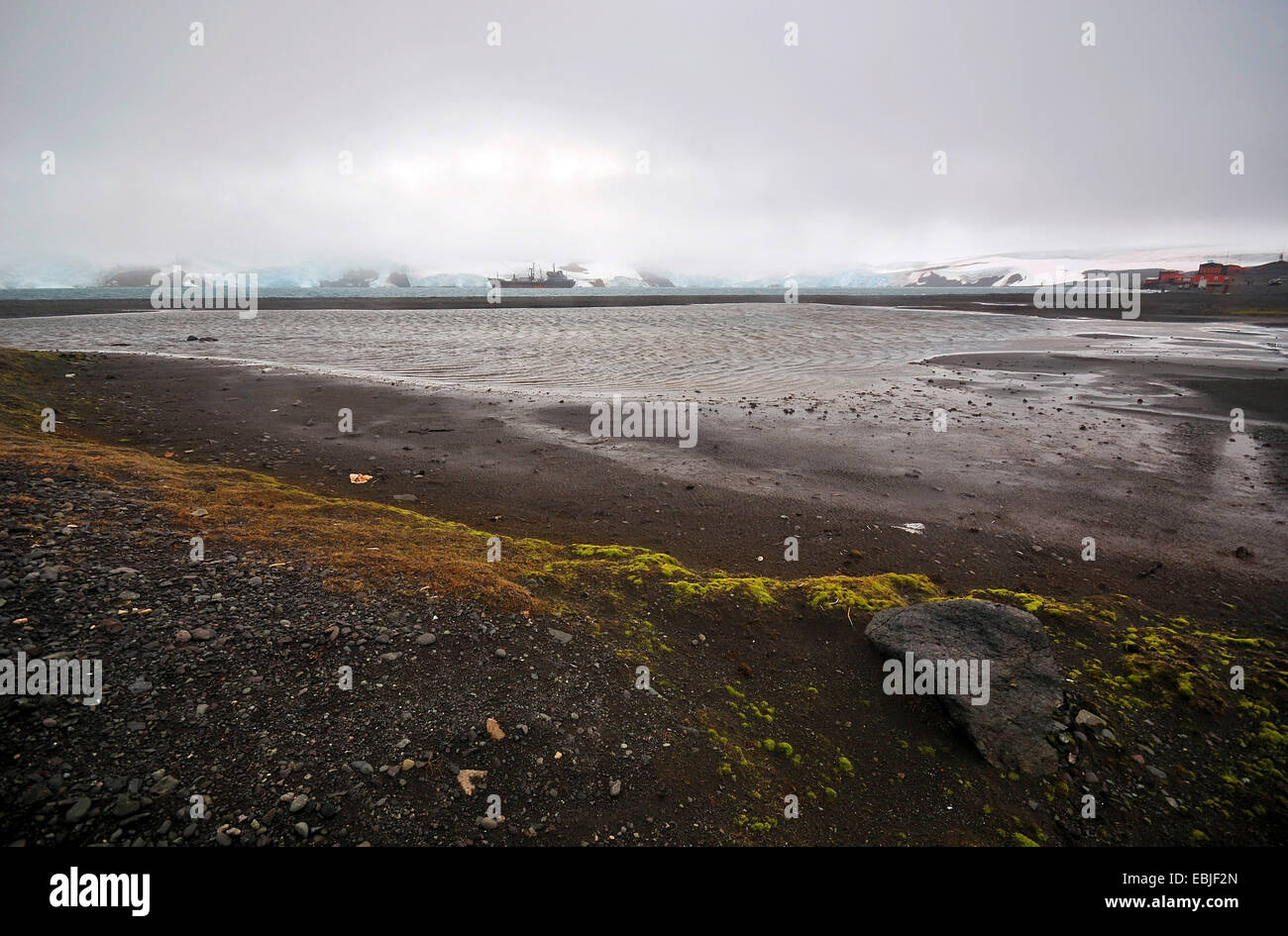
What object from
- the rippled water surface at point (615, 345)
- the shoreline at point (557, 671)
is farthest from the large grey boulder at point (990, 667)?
the rippled water surface at point (615, 345)

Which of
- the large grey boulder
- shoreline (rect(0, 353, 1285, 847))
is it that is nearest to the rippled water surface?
shoreline (rect(0, 353, 1285, 847))

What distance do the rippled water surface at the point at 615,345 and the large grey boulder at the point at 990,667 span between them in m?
16.3

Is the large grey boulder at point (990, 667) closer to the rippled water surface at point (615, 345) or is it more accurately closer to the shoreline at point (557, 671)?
the shoreline at point (557, 671)

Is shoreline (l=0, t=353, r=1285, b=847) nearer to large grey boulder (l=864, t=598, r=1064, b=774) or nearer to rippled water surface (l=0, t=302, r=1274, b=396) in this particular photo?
large grey boulder (l=864, t=598, r=1064, b=774)

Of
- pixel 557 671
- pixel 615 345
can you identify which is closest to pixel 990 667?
pixel 557 671

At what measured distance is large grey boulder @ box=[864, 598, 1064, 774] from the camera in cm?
544

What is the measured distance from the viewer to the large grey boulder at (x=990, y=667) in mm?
5438

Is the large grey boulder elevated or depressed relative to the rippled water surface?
depressed

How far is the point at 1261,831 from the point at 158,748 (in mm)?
9137

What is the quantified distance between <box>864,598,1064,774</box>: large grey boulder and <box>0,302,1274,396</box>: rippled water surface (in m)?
16.3

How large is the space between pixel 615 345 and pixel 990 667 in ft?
114

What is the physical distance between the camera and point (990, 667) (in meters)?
5.98
